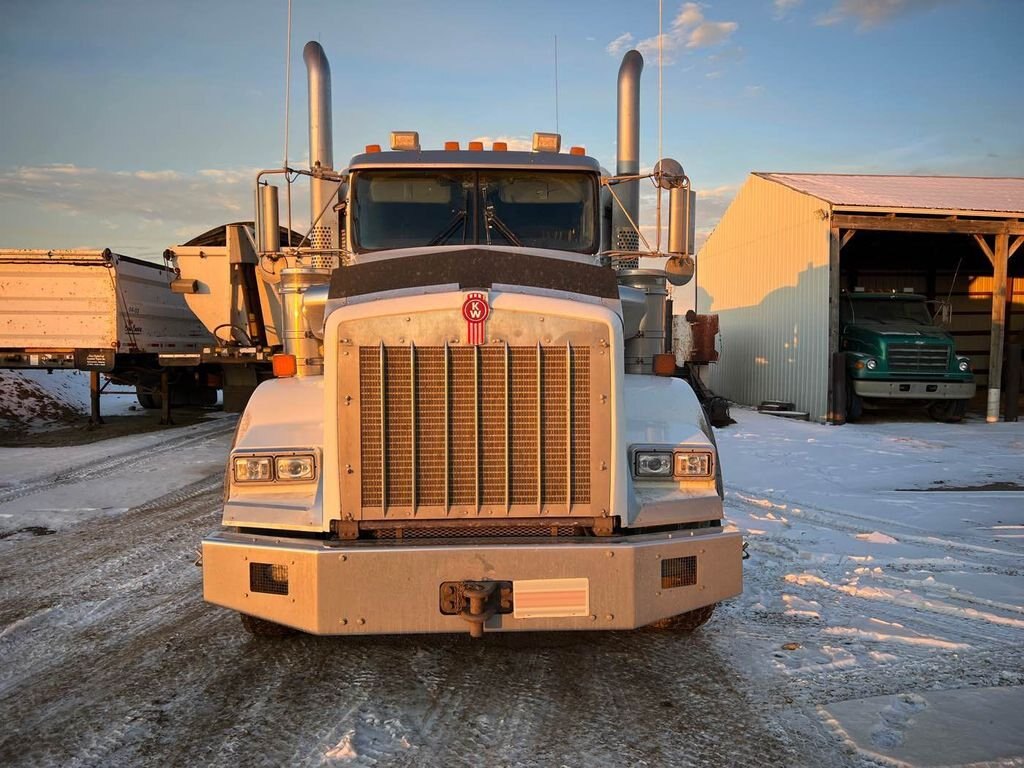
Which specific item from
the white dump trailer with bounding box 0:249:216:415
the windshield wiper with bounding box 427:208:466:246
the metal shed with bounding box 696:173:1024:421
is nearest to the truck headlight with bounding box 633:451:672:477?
the windshield wiper with bounding box 427:208:466:246

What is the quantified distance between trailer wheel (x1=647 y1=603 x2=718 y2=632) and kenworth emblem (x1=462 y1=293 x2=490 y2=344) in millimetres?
1894

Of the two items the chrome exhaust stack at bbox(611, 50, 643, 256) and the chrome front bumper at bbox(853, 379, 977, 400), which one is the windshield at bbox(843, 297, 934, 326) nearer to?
the chrome front bumper at bbox(853, 379, 977, 400)

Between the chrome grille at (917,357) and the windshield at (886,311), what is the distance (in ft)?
4.80

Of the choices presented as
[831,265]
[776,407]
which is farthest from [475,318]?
[776,407]

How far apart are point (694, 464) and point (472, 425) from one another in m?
1.13

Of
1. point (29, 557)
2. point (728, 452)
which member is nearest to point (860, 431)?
point (728, 452)

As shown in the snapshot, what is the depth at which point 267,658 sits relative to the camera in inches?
151

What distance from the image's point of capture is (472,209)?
17.0 feet

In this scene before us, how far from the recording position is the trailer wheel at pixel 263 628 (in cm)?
393

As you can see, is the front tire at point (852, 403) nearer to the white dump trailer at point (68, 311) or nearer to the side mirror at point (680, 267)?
the side mirror at point (680, 267)

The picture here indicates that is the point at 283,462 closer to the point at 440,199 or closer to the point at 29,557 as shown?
the point at 440,199

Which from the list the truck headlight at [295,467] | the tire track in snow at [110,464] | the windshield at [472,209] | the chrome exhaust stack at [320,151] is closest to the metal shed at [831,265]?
the tire track in snow at [110,464]

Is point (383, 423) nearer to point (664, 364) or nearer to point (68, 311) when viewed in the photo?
point (664, 364)

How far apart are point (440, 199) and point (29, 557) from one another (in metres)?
4.20
